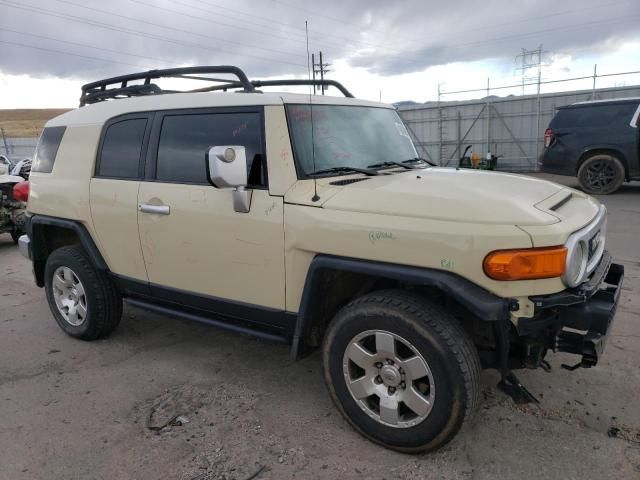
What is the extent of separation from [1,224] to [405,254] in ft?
26.4

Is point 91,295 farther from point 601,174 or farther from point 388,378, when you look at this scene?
point 601,174

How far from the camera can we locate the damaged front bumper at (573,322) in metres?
2.39

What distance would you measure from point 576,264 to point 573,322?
28 centimetres

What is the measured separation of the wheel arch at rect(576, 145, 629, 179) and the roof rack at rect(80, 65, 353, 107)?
335 inches

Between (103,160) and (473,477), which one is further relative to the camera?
(103,160)

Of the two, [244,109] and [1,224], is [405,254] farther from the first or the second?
[1,224]

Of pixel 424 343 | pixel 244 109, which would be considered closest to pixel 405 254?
pixel 424 343

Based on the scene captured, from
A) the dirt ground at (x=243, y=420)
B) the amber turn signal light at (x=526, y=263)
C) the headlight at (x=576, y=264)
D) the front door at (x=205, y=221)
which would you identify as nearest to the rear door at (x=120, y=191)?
the front door at (x=205, y=221)

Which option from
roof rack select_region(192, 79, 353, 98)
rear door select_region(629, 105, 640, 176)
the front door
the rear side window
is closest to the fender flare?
rear door select_region(629, 105, 640, 176)

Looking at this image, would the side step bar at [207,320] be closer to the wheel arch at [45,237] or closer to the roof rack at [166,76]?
the wheel arch at [45,237]

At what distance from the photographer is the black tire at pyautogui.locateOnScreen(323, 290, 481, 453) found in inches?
95.9

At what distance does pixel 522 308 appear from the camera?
238 cm

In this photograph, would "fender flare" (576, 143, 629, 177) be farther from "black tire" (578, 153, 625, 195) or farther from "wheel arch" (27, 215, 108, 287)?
"wheel arch" (27, 215, 108, 287)

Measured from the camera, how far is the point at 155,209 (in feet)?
11.3
